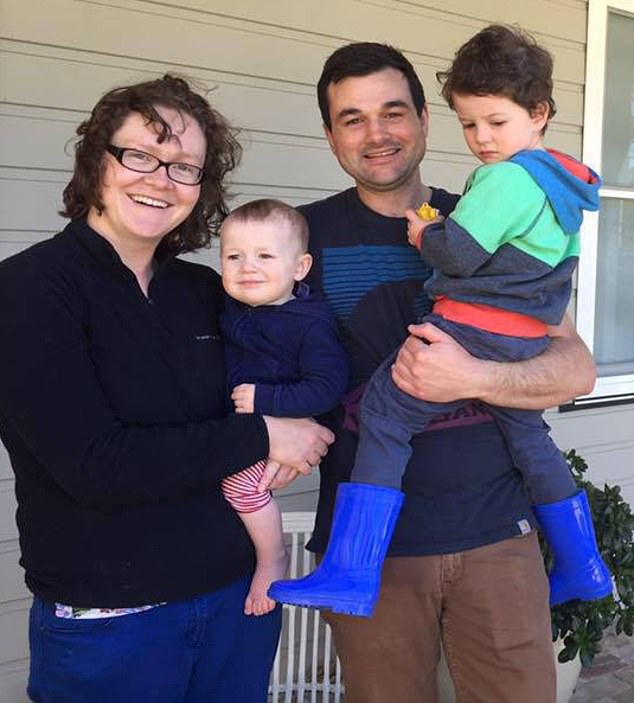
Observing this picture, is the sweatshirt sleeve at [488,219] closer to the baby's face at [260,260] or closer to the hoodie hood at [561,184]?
the hoodie hood at [561,184]

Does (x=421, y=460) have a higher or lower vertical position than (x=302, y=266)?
lower

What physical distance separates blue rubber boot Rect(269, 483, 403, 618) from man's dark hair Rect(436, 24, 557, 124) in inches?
33.0

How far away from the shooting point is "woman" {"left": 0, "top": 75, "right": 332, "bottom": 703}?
1273 mm

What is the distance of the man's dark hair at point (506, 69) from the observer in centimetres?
160

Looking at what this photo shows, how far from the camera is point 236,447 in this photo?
141 centimetres

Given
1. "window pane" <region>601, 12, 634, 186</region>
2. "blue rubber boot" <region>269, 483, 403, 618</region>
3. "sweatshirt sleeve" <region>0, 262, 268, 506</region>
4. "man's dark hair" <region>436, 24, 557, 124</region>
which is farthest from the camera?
"window pane" <region>601, 12, 634, 186</region>

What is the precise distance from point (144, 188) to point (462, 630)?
1.11 meters

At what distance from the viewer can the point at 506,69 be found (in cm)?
160

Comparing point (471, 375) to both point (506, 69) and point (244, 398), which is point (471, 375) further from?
point (506, 69)

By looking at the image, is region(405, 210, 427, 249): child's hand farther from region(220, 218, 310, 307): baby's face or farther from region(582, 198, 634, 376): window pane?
region(582, 198, 634, 376): window pane

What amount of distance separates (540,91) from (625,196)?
2.60 meters

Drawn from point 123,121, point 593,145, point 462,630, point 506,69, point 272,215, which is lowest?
point 462,630

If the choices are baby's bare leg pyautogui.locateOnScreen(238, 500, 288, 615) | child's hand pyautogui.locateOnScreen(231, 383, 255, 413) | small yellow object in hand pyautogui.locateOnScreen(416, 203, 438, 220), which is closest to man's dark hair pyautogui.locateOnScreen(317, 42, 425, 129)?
small yellow object in hand pyautogui.locateOnScreen(416, 203, 438, 220)

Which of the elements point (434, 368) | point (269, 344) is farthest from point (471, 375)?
point (269, 344)
